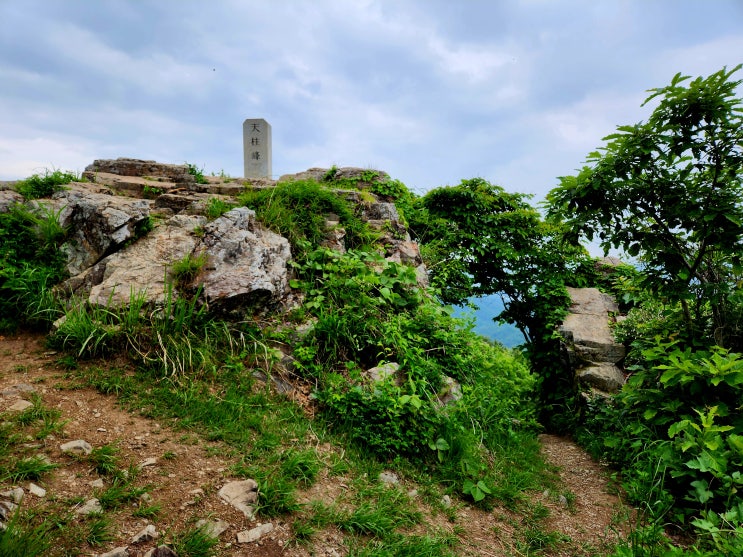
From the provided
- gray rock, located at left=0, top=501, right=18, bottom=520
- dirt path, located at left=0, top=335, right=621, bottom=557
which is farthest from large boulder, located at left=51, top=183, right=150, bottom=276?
gray rock, located at left=0, top=501, right=18, bottom=520

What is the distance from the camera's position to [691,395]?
4.27 meters

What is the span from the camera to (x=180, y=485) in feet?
9.02

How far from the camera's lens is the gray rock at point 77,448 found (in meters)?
2.80

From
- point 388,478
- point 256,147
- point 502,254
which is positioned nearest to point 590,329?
point 502,254

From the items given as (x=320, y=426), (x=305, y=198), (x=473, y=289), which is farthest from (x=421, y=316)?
(x=473, y=289)

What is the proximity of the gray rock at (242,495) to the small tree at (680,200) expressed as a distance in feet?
15.2

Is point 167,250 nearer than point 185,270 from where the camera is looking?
No

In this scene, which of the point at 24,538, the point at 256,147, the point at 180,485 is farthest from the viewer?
the point at 256,147

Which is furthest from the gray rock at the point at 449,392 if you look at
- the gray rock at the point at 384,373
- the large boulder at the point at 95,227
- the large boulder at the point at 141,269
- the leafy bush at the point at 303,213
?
the large boulder at the point at 95,227

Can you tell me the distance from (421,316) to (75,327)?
355cm

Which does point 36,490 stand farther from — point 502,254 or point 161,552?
point 502,254

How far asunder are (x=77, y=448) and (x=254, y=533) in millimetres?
1391


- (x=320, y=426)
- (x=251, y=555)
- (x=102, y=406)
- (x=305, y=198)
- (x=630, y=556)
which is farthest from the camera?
(x=305, y=198)

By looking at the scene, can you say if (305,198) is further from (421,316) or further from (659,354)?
(659,354)
